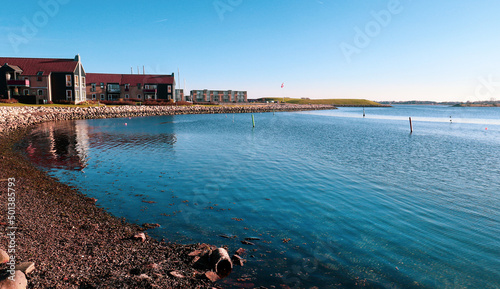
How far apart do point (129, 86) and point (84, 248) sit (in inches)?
4236

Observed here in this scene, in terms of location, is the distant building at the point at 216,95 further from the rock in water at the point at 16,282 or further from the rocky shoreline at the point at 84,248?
the rock in water at the point at 16,282

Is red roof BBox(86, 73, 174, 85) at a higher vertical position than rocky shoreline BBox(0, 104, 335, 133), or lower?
higher

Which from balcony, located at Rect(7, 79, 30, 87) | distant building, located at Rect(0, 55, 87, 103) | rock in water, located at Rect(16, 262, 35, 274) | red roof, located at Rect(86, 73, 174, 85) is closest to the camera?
rock in water, located at Rect(16, 262, 35, 274)

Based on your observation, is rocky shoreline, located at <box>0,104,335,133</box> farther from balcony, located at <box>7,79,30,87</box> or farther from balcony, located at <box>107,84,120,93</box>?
balcony, located at <box>107,84,120,93</box>

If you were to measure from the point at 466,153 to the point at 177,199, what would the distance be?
33654 mm

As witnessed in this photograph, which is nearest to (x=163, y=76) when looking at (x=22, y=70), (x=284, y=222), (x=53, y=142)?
(x=22, y=70)

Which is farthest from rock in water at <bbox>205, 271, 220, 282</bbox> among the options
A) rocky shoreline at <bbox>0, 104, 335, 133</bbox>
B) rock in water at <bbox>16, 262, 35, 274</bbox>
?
rocky shoreline at <bbox>0, 104, 335, 133</bbox>

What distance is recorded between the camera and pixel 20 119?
51.0 m

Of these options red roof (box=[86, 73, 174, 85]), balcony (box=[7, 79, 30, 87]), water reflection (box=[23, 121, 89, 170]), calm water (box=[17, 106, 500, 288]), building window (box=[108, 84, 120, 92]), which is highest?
red roof (box=[86, 73, 174, 85])

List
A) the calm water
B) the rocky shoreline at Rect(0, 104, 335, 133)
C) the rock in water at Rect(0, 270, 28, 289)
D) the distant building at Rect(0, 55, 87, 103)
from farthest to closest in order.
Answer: the distant building at Rect(0, 55, 87, 103)
the rocky shoreline at Rect(0, 104, 335, 133)
the calm water
the rock in water at Rect(0, 270, 28, 289)

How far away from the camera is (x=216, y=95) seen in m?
176

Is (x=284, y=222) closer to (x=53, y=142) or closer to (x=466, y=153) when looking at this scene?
(x=466, y=153)

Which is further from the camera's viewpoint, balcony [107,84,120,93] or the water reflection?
balcony [107,84,120,93]

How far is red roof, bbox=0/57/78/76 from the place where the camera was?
79.3 m
